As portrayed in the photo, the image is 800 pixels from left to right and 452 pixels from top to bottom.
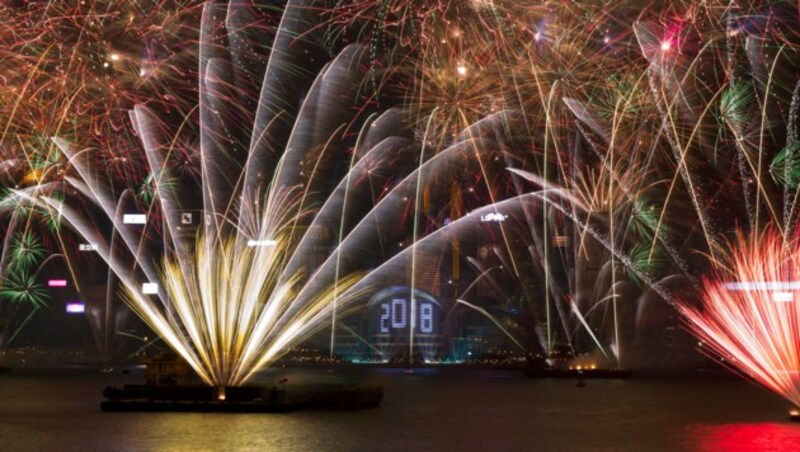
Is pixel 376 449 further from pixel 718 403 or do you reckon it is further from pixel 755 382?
pixel 755 382

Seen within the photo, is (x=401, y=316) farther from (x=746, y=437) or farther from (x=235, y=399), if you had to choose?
(x=746, y=437)

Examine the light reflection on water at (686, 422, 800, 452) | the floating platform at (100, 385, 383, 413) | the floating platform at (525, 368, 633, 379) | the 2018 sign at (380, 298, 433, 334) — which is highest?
the 2018 sign at (380, 298, 433, 334)

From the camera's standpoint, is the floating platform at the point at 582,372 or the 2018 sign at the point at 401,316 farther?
the 2018 sign at the point at 401,316

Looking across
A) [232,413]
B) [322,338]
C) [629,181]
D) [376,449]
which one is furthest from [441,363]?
[376,449]

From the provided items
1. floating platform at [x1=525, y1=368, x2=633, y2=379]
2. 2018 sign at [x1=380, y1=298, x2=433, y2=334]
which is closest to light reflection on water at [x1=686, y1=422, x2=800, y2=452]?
floating platform at [x1=525, y1=368, x2=633, y2=379]

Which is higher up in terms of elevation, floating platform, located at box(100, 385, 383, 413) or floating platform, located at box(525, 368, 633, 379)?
floating platform, located at box(525, 368, 633, 379)

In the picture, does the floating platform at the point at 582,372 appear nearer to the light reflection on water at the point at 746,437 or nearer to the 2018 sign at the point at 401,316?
the light reflection on water at the point at 746,437

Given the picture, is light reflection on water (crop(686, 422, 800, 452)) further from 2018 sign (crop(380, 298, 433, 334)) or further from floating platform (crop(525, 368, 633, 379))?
2018 sign (crop(380, 298, 433, 334))

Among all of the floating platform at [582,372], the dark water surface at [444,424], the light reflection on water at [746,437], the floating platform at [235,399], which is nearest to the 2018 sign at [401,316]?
the floating platform at [582,372]
